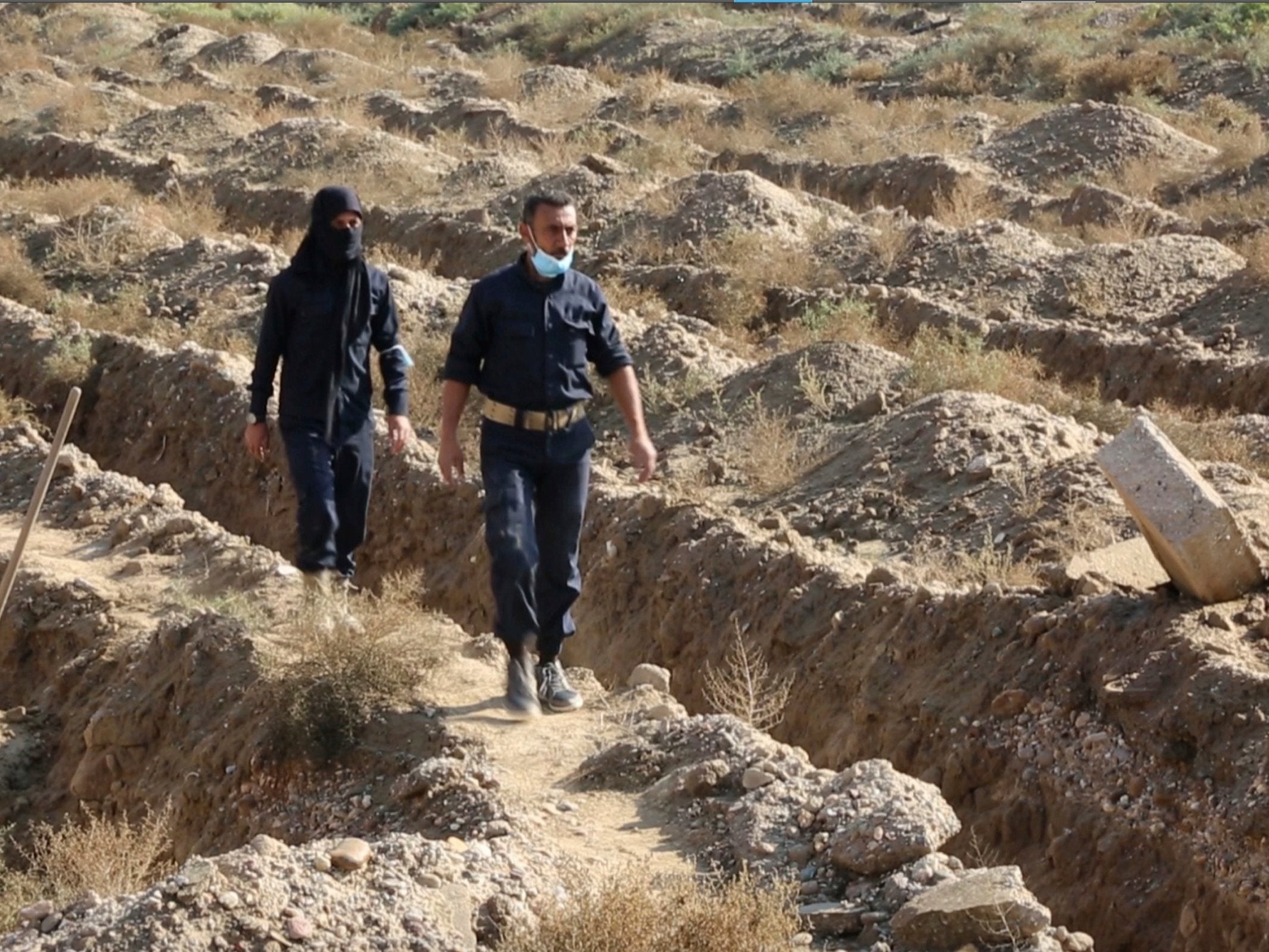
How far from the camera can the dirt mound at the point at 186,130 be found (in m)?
24.5

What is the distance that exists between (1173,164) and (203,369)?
1144 centimetres

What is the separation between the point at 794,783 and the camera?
6250 millimetres

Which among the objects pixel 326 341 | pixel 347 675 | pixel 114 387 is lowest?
pixel 114 387

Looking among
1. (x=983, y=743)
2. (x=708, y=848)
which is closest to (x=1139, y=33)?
(x=983, y=743)

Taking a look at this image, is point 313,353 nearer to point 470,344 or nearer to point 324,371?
point 324,371

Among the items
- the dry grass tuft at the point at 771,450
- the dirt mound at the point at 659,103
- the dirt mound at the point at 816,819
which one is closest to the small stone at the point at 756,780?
the dirt mound at the point at 816,819

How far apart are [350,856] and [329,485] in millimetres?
2407

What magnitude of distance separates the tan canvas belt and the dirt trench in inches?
90.0

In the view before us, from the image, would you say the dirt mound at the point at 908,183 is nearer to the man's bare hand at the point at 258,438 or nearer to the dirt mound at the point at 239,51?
the man's bare hand at the point at 258,438

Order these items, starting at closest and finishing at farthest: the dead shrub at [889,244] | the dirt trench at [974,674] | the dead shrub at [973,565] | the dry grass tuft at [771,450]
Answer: the dirt trench at [974,674]
the dead shrub at [973,565]
the dry grass tuft at [771,450]
the dead shrub at [889,244]

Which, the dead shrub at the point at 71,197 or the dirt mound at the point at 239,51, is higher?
the dead shrub at the point at 71,197

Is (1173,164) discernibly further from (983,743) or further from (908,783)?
(908,783)

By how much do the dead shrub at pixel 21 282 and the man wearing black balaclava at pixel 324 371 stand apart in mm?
9324

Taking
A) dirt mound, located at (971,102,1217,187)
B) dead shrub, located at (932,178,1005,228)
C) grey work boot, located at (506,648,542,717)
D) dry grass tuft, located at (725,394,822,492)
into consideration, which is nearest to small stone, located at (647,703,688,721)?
grey work boot, located at (506,648,542,717)
